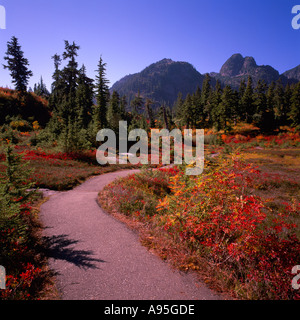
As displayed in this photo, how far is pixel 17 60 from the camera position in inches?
1441

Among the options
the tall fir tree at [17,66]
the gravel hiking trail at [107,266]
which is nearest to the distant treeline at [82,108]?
the tall fir tree at [17,66]

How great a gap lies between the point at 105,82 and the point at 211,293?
33501mm

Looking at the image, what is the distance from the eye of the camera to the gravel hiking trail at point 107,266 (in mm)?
3559

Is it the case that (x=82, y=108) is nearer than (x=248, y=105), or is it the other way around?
(x=82, y=108)

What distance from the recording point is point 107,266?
434 cm

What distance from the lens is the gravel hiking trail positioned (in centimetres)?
356

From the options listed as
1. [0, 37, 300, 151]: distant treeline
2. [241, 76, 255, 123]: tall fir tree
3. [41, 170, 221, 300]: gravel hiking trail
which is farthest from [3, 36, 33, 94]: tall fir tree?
[241, 76, 255, 123]: tall fir tree
